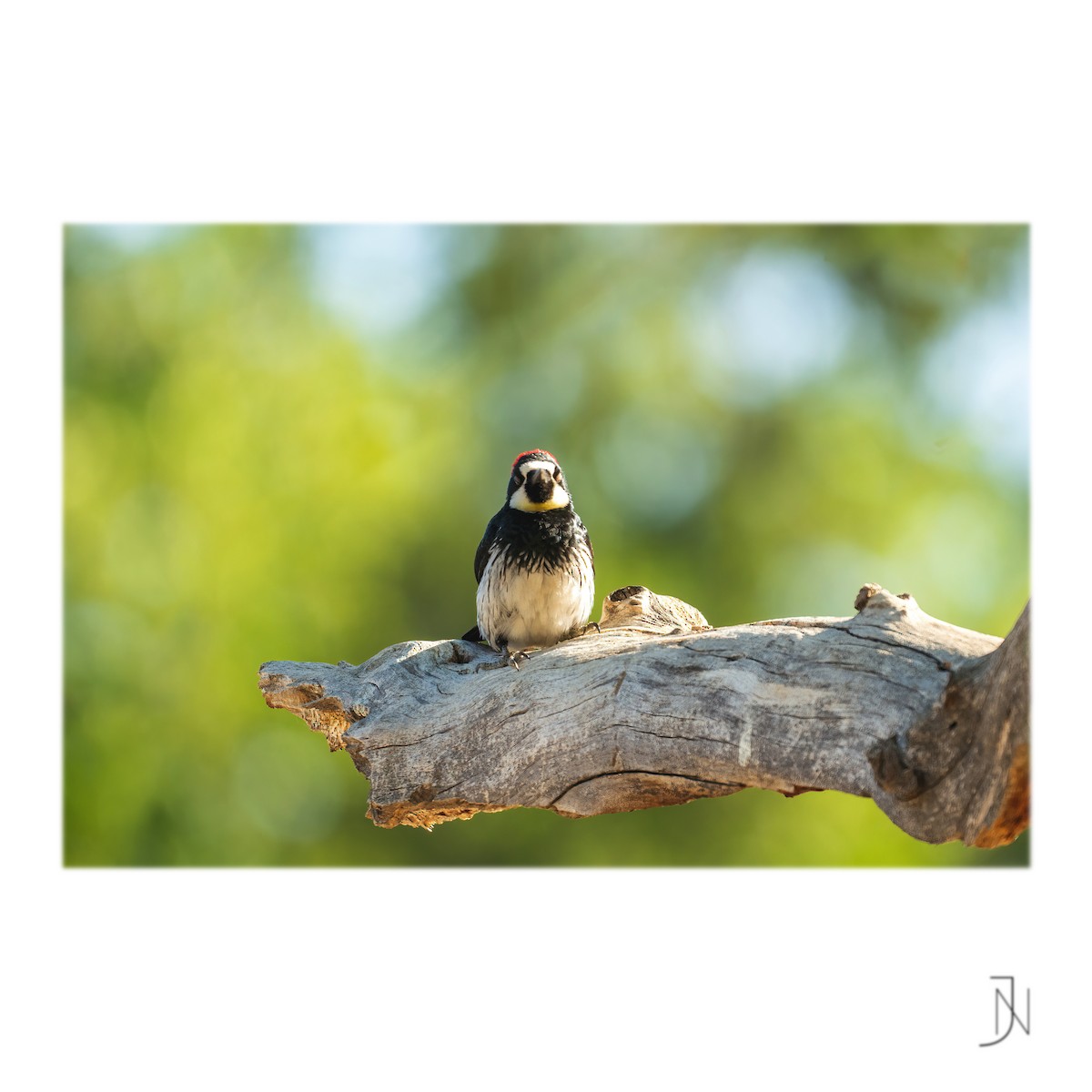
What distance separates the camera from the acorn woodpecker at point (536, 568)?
11.4ft

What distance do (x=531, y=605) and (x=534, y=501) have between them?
1.07 feet

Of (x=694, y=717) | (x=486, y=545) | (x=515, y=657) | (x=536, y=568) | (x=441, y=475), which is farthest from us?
(x=441, y=475)

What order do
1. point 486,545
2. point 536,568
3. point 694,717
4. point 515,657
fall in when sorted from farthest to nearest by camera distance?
1. point 486,545
2. point 536,568
3. point 515,657
4. point 694,717

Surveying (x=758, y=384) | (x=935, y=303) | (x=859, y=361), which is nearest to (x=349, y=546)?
(x=758, y=384)

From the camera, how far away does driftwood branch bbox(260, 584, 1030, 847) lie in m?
2.32

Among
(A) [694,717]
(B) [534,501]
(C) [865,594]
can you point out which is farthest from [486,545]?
(C) [865,594]

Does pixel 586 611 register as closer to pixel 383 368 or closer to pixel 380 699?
pixel 380 699

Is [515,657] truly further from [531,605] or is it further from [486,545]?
[486,545]

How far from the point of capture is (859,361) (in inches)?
216

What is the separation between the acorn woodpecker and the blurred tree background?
5.54 feet

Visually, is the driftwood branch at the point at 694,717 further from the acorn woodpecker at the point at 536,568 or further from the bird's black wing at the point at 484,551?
the bird's black wing at the point at 484,551

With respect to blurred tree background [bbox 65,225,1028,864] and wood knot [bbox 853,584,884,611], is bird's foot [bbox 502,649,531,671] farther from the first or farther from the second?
blurred tree background [bbox 65,225,1028,864]

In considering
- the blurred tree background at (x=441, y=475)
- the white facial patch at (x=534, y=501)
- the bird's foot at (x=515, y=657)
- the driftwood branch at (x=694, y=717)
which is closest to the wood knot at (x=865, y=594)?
the driftwood branch at (x=694, y=717)

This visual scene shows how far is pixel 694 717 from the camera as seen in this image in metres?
2.72
